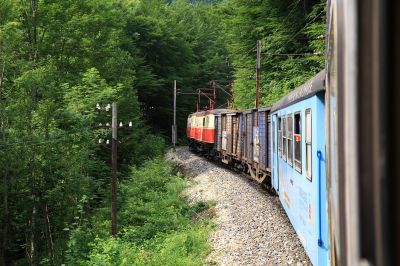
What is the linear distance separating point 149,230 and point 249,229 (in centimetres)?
496

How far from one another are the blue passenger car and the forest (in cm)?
364

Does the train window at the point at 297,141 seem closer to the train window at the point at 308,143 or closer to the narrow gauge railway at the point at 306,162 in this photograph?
the narrow gauge railway at the point at 306,162

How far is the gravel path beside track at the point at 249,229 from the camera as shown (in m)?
9.12

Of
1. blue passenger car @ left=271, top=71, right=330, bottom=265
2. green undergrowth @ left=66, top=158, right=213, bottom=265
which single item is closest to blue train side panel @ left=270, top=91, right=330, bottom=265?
blue passenger car @ left=271, top=71, right=330, bottom=265

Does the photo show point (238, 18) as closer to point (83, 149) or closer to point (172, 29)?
point (83, 149)

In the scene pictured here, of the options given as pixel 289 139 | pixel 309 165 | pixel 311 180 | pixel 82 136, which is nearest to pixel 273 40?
pixel 82 136

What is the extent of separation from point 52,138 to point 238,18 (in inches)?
710

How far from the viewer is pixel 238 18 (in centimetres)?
3128

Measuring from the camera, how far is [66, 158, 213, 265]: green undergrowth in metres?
11.4

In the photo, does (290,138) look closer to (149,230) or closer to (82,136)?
(149,230)

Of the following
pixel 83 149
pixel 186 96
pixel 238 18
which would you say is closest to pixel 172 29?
pixel 186 96

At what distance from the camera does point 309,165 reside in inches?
228

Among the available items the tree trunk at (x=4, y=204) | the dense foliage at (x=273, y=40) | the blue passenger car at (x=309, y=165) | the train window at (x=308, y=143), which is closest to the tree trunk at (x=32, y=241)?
the tree trunk at (x=4, y=204)

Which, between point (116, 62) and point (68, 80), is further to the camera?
point (116, 62)
